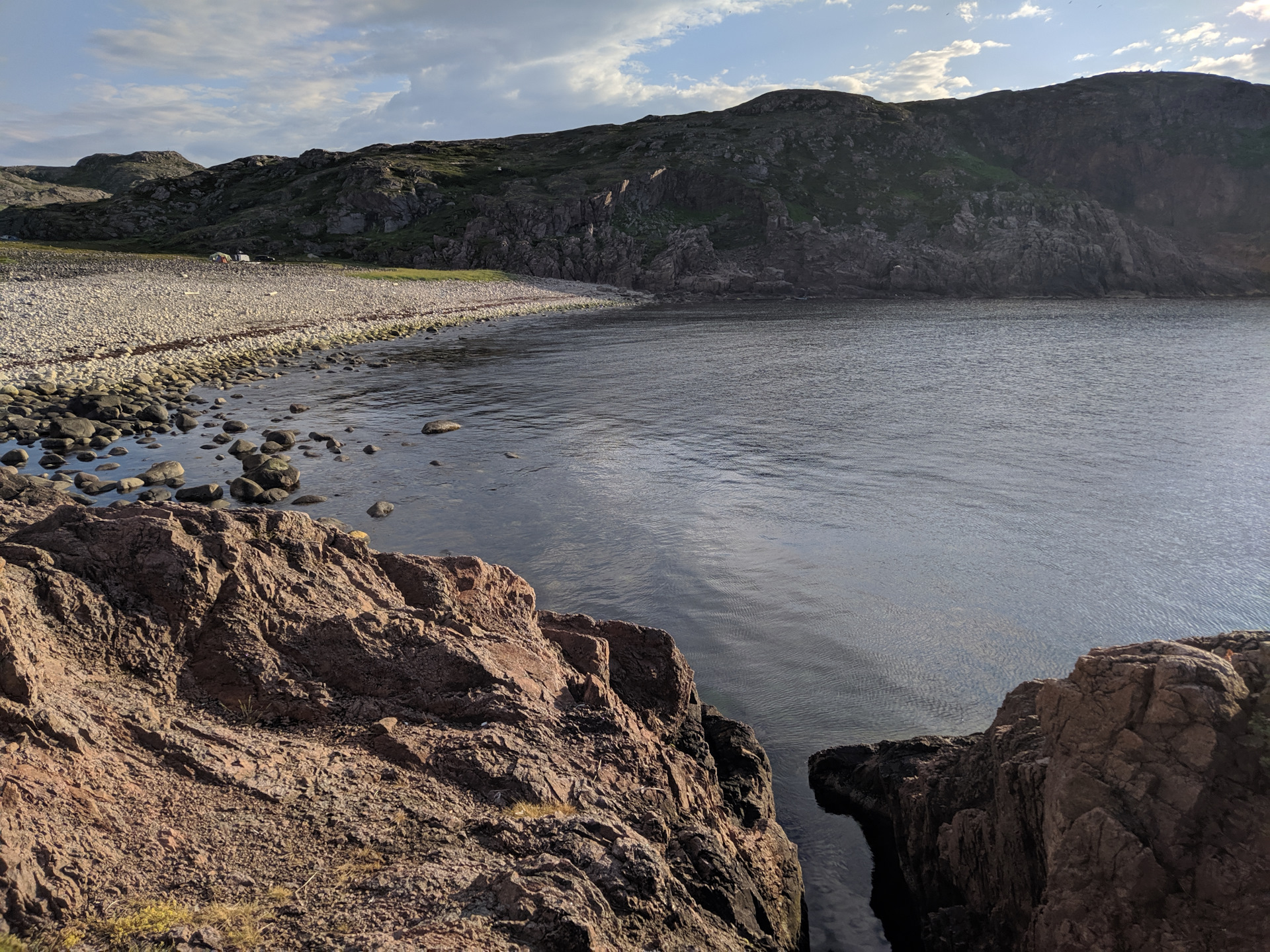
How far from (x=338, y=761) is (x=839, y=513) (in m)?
15.2

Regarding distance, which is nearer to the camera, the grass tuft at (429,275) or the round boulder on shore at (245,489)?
the round boulder on shore at (245,489)

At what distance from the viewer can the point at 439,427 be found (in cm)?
2962

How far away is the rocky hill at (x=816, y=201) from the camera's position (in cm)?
11806

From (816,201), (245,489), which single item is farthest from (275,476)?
(816,201)

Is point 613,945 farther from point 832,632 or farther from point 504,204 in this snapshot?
point 504,204

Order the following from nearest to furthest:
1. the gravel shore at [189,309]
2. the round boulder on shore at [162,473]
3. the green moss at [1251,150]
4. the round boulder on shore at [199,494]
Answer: the round boulder on shore at [199,494]
the round boulder on shore at [162,473]
the gravel shore at [189,309]
the green moss at [1251,150]

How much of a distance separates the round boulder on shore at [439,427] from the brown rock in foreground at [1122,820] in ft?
80.0

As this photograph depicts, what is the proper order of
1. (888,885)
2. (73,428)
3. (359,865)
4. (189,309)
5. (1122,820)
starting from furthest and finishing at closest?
(189,309) → (73,428) → (888,885) → (1122,820) → (359,865)

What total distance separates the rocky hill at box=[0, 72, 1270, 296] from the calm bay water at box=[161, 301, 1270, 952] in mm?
80324

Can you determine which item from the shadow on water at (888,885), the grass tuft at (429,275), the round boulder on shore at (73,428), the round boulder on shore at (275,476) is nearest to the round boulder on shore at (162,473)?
the round boulder on shore at (275,476)

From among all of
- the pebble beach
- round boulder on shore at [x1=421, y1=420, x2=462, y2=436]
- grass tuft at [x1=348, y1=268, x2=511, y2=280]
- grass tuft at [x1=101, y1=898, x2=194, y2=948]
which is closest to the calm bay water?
round boulder on shore at [x1=421, y1=420, x2=462, y2=436]

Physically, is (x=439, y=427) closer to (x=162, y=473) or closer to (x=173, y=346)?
(x=162, y=473)

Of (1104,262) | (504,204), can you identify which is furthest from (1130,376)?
(504,204)

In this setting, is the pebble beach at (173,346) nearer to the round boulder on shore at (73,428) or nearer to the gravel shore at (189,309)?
the round boulder on shore at (73,428)
